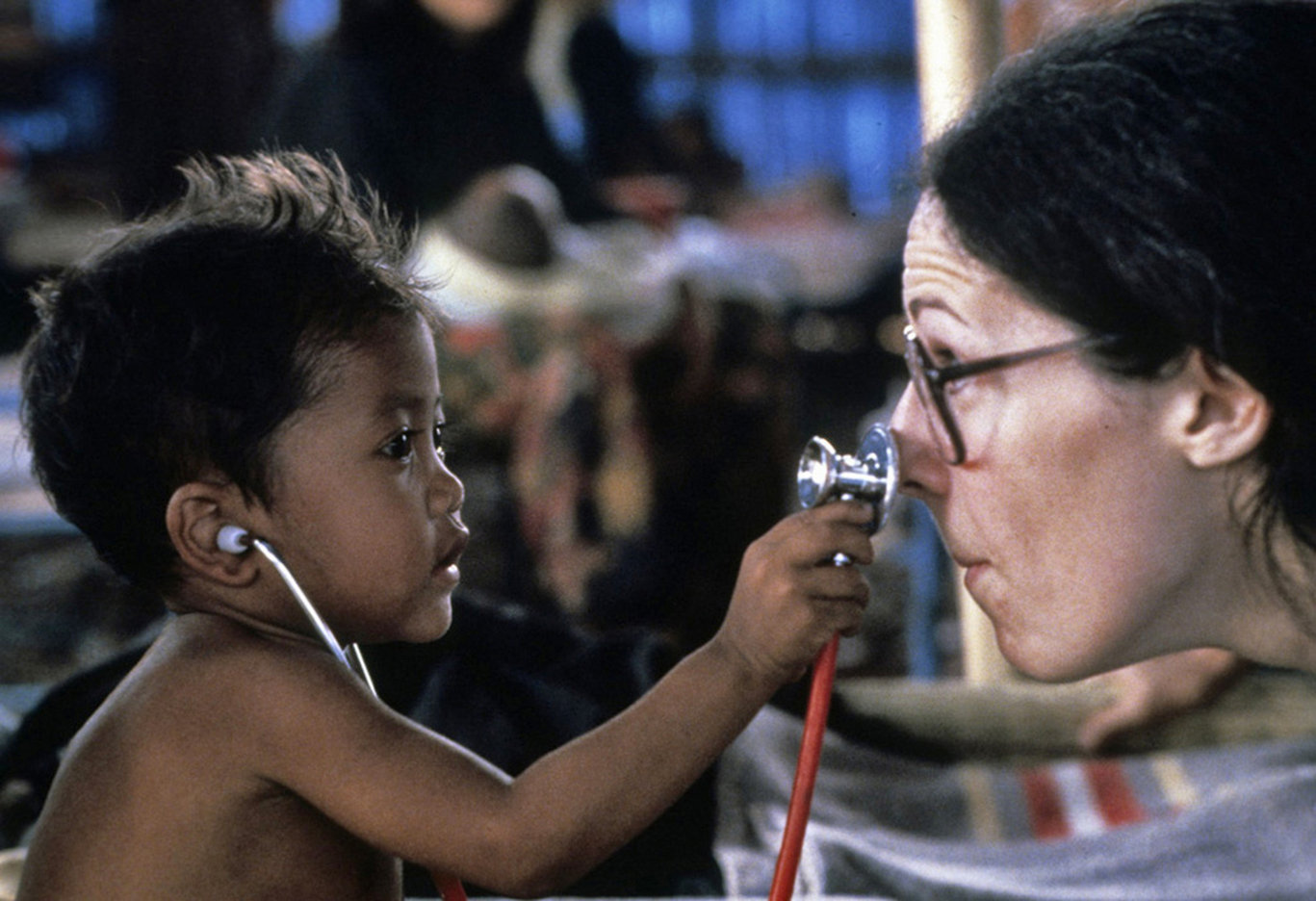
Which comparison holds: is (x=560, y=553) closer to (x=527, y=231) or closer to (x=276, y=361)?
(x=527, y=231)

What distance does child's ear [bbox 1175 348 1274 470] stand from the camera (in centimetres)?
82

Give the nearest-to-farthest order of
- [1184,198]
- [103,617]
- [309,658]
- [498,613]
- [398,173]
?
[1184,198] → [309,658] → [498,613] → [398,173] → [103,617]

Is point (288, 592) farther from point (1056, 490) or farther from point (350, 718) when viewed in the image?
point (1056, 490)

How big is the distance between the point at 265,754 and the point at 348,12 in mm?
2110

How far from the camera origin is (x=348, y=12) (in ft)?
8.84

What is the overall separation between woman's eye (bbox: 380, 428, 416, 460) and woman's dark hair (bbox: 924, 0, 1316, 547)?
15.6 inches

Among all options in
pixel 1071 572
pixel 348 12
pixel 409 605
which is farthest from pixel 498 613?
pixel 348 12

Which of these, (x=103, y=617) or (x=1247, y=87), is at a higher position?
(x=1247, y=87)

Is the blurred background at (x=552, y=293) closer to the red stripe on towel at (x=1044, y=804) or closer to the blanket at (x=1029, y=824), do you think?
the blanket at (x=1029, y=824)

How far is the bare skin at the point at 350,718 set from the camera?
856 mm

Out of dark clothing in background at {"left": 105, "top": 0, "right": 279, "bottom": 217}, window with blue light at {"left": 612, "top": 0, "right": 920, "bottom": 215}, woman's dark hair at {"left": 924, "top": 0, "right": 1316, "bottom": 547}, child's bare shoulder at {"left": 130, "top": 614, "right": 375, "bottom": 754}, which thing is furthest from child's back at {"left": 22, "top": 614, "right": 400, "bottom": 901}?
window with blue light at {"left": 612, "top": 0, "right": 920, "bottom": 215}

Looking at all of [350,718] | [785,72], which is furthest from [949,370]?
[785,72]

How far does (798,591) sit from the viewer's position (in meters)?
0.86

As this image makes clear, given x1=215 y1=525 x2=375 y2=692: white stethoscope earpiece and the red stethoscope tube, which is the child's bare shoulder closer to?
x1=215 y1=525 x2=375 y2=692: white stethoscope earpiece
